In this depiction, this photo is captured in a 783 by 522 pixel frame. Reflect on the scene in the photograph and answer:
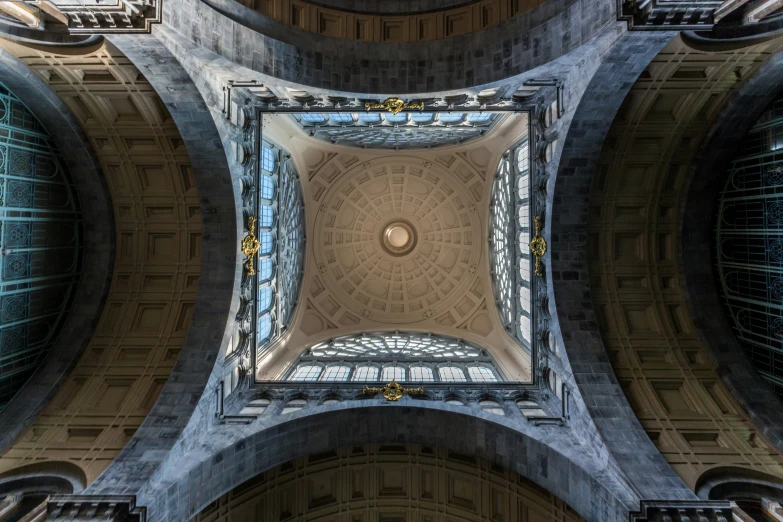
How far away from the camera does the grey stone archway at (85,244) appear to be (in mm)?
16391

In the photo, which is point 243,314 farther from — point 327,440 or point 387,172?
point 387,172

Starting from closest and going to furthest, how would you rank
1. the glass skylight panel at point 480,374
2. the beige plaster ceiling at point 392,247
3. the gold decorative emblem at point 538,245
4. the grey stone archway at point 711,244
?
the grey stone archway at point 711,244
the gold decorative emblem at point 538,245
the glass skylight panel at point 480,374
the beige plaster ceiling at point 392,247

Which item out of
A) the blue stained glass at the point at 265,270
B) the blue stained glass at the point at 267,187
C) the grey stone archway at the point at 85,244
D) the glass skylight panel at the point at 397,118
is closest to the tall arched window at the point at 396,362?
the blue stained glass at the point at 265,270

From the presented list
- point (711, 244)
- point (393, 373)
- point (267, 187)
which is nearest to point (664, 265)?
point (711, 244)

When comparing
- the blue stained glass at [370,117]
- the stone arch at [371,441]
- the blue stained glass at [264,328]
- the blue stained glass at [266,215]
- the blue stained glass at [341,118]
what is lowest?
the stone arch at [371,441]

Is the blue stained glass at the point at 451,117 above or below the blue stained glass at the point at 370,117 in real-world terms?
above

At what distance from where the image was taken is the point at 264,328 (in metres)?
26.0

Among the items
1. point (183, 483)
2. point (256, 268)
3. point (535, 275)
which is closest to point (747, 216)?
point (535, 275)

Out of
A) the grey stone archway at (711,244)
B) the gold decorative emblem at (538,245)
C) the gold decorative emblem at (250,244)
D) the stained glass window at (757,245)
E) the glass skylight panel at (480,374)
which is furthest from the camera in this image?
the glass skylight panel at (480,374)

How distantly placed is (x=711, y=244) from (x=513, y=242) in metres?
10.1

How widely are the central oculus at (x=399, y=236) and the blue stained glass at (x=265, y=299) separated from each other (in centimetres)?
1323

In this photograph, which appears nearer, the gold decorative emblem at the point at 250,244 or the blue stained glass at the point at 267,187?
the gold decorative emblem at the point at 250,244

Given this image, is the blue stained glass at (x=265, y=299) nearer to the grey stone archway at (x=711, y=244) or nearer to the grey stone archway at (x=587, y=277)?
the grey stone archway at (x=587, y=277)

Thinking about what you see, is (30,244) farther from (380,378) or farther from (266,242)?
(380,378)
